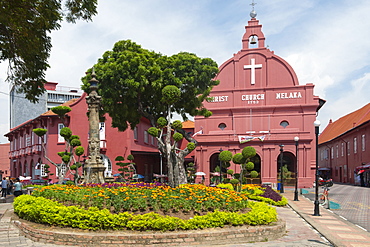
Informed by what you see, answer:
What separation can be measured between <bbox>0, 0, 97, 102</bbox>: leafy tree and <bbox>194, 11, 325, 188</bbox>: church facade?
26611mm

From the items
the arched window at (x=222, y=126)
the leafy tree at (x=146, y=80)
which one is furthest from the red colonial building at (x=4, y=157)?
the leafy tree at (x=146, y=80)

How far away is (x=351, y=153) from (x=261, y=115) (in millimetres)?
13255

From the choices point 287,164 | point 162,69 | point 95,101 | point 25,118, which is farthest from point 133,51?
point 25,118

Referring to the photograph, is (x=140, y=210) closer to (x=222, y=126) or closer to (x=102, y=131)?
(x=102, y=131)

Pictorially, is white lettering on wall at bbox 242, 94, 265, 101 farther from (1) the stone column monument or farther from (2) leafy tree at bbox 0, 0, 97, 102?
(2) leafy tree at bbox 0, 0, 97, 102

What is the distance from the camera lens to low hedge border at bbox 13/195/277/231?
917cm

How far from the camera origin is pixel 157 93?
2517 cm

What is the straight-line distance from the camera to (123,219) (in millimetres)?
9211

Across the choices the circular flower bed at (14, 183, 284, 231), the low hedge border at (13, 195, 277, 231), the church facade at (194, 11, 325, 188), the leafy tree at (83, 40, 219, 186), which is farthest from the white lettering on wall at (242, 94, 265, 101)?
the low hedge border at (13, 195, 277, 231)

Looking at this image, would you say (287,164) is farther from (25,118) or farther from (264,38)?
(25,118)

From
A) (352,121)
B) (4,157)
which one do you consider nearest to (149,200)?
(352,121)

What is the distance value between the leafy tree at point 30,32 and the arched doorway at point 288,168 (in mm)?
27687

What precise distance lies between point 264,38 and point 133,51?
734 inches

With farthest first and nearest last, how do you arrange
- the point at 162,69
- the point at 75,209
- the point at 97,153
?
the point at 162,69
the point at 97,153
the point at 75,209
